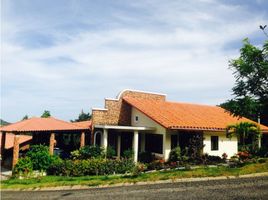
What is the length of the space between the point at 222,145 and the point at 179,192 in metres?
14.6

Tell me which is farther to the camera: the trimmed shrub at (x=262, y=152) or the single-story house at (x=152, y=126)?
the single-story house at (x=152, y=126)

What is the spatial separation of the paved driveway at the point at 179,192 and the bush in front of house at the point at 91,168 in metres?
4.41

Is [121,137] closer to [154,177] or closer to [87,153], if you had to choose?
[87,153]

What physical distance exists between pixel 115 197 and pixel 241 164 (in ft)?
27.1

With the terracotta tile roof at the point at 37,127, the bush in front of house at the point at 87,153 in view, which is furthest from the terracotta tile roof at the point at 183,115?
Result: the terracotta tile roof at the point at 37,127

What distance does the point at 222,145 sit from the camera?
25.2m

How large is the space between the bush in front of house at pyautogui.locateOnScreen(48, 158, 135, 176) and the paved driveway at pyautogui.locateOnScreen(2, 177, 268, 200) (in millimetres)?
4413

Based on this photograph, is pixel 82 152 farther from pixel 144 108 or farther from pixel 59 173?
pixel 144 108

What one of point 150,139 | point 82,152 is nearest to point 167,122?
point 150,139

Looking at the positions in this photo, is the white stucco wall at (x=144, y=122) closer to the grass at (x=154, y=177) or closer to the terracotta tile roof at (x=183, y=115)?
the terracotta tile roof at (x=183, y=115)

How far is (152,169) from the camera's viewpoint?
19469 mm

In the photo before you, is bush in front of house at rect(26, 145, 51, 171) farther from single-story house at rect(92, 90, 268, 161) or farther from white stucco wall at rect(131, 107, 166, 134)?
white stucco wall at rect(131, 107, 166, 134)

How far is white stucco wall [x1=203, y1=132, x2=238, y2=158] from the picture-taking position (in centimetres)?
2416

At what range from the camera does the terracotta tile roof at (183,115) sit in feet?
75.2
